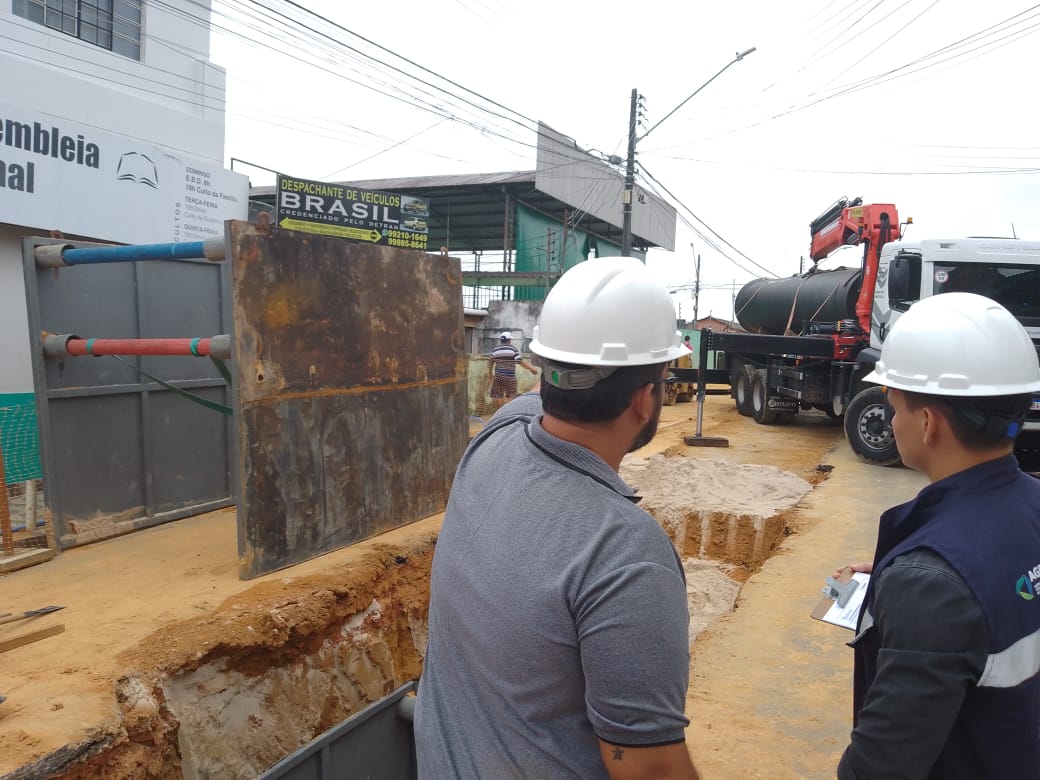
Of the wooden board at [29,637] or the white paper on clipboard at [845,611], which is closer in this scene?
the white paper on clipboard at [845,611]

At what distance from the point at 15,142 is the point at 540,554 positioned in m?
8.77

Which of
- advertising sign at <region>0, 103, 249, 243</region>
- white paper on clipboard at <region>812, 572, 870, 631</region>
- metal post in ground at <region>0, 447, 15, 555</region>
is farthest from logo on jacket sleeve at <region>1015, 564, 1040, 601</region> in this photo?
advertising sign at <region>0, 103, 249, 243</region>

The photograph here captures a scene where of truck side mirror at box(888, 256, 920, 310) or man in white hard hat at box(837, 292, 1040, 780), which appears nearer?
man in white hard hat at box(837, 292, 1040, 780)

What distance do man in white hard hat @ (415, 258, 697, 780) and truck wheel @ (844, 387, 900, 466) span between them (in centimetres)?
958

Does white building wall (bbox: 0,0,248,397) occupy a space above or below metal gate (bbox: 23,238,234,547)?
above

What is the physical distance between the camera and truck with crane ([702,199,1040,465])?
29.2 ft

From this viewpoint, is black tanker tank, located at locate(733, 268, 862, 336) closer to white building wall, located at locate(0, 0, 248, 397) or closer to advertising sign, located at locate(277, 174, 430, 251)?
advertising sign, located at locate(277, 174, 430, 251)

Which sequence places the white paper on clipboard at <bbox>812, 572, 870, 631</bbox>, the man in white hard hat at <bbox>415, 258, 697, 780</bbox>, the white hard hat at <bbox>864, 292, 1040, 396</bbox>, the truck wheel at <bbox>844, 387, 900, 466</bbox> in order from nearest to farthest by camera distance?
the man in white hard hat at <bbox>415, 258, 697, 780</bbox>
the white hard hat at <bbox>864, 292, 1040, 396</bbox>
the white paper on clipboard at <bbox>812, 572, 870, 631</bbox>
the truck wheel at <bbox>844, 387, 900, 466</bbox>

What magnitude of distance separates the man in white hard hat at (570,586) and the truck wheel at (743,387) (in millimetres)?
14919

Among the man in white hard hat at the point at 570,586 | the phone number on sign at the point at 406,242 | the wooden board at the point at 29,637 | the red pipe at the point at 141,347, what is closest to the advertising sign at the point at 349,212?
the phone number on sign at the point at 406,242

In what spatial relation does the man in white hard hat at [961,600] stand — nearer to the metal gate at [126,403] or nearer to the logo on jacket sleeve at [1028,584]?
the logo on jacket sleeve at [1028,584]

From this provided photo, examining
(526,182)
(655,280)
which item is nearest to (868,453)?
(655,280)

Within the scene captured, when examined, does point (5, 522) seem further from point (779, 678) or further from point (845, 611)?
point (845, 611)

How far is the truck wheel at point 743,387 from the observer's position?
16.0 m
